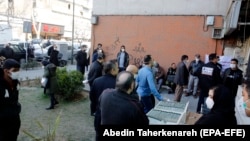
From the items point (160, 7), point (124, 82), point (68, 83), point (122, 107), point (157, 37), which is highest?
point (160, 7)

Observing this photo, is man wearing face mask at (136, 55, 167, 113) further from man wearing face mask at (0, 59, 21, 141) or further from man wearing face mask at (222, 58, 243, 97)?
man wearing face mask at (0, 59, 21, 141)

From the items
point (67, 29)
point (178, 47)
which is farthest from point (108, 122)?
point (67, 29)

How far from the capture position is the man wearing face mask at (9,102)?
3.51 meters

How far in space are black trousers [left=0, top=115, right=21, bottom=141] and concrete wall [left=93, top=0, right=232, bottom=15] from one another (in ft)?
26.9

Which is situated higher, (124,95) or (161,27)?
(161,27)

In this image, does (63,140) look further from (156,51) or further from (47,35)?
(47,35)

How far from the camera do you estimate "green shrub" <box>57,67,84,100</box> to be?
7.97 meters

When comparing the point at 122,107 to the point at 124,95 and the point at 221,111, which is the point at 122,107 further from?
the point at 221,111

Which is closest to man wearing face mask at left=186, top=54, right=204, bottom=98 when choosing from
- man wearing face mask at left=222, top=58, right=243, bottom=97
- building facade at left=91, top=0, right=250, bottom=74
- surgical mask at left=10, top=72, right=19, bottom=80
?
building facade at left=91, top=0, right=250, bottom=74

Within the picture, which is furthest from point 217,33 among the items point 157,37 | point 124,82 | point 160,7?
point 124,82

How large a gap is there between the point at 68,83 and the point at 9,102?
4427 mm

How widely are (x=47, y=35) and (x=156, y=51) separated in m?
35.6

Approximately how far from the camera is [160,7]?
35.4 feet

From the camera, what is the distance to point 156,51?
1098 centimetres
